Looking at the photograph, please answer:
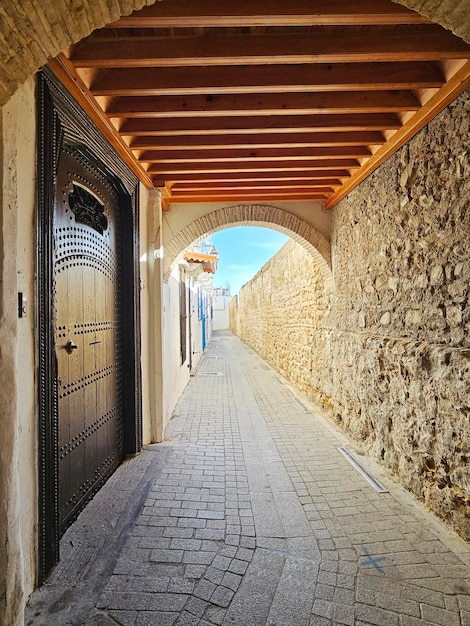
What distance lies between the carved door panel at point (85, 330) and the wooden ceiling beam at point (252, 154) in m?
0.60

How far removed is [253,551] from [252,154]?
131 inches

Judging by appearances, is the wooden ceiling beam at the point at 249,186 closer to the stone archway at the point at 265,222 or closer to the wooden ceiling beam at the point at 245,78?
the stone archway at the point at 265,222

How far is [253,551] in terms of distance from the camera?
2.25 meters

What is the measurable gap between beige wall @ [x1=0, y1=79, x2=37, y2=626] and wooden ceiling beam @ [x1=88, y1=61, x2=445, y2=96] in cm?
68

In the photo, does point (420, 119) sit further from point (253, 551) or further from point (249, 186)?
point (253, 551)

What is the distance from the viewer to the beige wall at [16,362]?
4.92 feet

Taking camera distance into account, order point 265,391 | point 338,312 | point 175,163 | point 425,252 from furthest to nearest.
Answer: point 265,391 < point 338,312 < point 175,163 < point 425,252

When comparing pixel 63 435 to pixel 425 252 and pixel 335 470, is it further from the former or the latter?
pixel 425 252

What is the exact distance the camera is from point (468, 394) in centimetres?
227

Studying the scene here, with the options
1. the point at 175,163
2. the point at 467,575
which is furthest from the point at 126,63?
the point at 467,575

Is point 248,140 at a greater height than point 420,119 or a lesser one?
greater

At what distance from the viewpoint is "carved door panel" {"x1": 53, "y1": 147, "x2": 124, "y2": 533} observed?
2469mm

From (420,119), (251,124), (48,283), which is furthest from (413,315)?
(48,283)

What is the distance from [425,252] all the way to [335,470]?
212 cm
